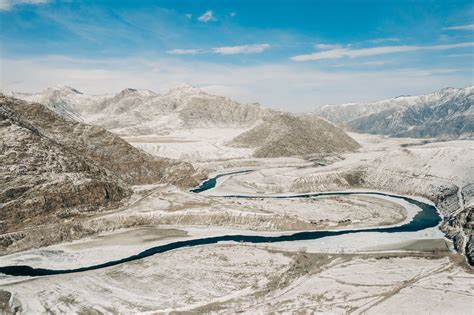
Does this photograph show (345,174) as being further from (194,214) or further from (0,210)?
(0,210)

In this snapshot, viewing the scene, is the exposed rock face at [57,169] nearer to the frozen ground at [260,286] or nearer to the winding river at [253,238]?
the winding river at [253,238]

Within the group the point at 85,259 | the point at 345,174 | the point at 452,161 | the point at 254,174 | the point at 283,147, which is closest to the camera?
the point at 85,259

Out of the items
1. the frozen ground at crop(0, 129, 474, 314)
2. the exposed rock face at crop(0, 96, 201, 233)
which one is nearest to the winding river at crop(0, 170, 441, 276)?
the frozen ground at crop(0, 129, 474, 314)

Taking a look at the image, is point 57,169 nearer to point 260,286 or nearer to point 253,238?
point 253,238

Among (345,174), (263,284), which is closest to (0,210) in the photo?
(263,284)

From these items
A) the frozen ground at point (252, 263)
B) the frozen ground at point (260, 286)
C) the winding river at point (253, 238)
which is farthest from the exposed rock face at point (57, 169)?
the frozen ground at point (260, 286)

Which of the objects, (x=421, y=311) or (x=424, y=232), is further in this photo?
(x=424, y=232)

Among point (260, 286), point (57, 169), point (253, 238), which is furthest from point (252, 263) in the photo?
point (57, 169)

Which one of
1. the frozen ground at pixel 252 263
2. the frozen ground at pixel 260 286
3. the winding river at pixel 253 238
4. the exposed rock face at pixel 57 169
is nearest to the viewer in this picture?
the frozen ground at pixel 260 286

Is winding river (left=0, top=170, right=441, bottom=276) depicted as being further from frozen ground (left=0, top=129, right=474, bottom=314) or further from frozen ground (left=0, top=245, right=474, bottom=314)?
frozen ground (left=0, top=245, right=474, bottom=314)
